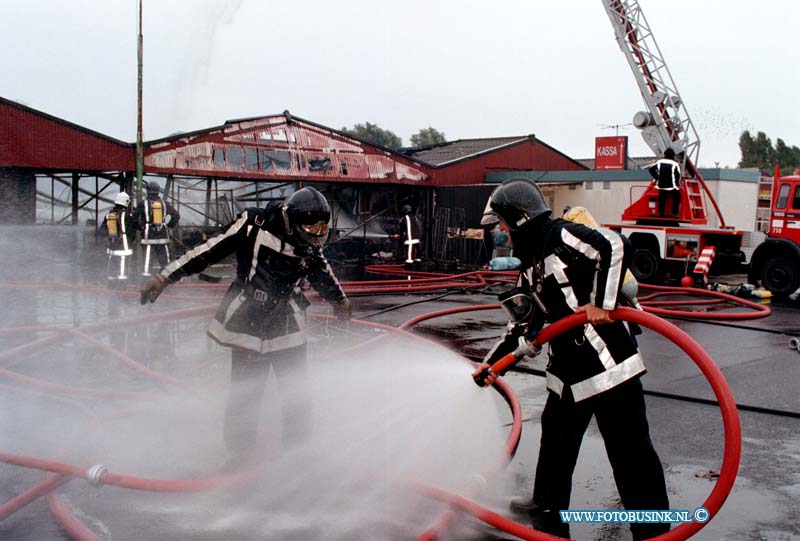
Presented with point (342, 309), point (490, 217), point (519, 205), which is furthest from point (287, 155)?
point (519, 205)

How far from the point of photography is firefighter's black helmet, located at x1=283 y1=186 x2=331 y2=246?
3850 millimetres

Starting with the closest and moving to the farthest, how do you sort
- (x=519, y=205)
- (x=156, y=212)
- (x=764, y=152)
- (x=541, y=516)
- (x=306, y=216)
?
(x=519, y=205) → (x=541, y=516) → (x=306, y=216) → (x=156, y=212) → (x=764, y=152)

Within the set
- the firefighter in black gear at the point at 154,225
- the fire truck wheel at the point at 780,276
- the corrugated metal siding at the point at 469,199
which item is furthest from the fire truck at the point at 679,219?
the firefighter in black gear at the point at 154,225

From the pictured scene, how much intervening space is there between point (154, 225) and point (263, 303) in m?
8.15

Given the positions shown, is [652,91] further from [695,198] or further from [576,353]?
[576,353]

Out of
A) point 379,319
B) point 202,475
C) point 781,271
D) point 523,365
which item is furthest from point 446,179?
point 202,475

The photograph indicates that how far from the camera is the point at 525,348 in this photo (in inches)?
136

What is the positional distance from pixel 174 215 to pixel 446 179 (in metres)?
12.1

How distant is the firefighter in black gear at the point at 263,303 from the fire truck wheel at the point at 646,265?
12765 millimetres

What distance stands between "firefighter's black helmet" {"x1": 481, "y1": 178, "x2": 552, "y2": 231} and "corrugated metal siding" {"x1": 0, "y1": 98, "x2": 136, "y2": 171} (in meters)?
14.1

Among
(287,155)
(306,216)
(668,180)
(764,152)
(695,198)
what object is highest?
A: (764,152)

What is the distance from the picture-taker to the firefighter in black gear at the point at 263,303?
3904 millimetres

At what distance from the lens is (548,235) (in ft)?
10.9

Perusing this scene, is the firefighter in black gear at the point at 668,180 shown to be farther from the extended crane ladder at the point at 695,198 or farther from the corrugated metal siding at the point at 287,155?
the corrugated metal siding at the point at 287,155
